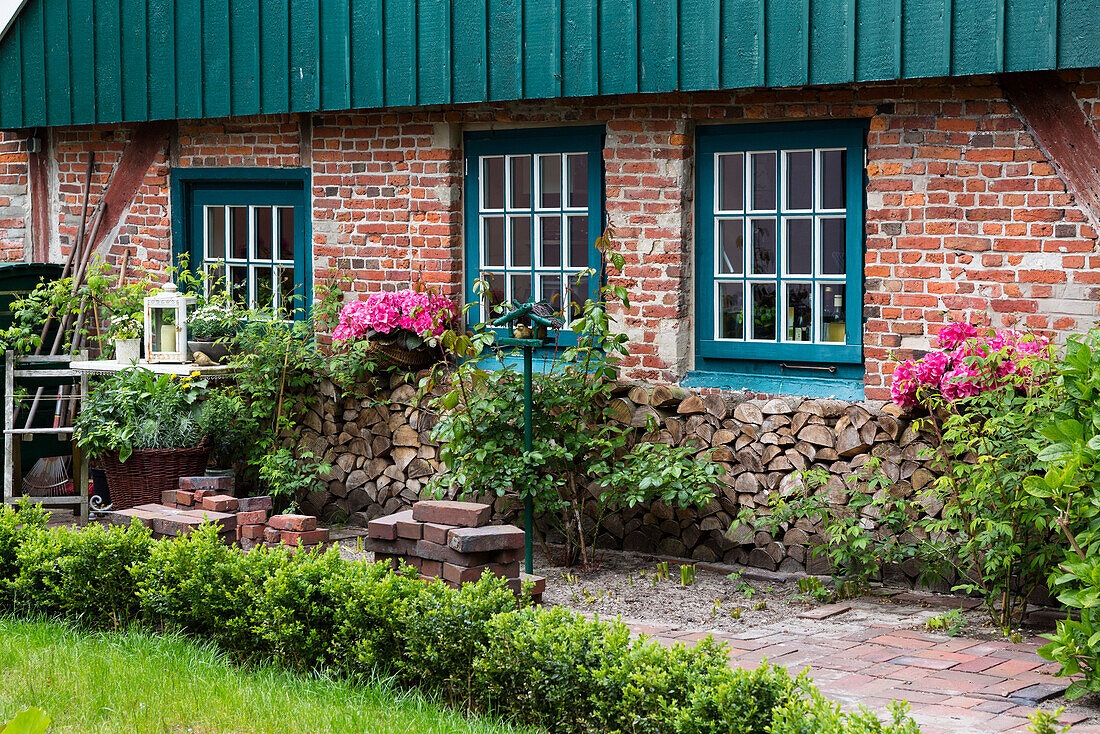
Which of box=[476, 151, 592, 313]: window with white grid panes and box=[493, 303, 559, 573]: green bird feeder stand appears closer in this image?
box=[493, 303, 559, 573]: green bird feeder stand

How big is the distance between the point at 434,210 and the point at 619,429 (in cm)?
221

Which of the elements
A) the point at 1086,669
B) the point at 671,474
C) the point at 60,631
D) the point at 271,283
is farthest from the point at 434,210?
the point at 1086,669

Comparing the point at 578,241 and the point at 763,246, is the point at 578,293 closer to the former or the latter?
the point at 578,241

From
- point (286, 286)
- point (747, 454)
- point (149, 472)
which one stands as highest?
point (286, 286)

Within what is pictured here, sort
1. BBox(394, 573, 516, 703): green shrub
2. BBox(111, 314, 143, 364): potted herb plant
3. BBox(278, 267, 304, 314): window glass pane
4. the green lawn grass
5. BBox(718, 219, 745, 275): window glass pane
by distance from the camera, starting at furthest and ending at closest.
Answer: BBox(278, 267, 304, 314): window glass pane < BBox(111, 314, 143, 364): potted herb plant < BBox(718, 219, 745, 275): window glass pane < BBox(394, 573, 516, 703): green shrub < the green lawn grass

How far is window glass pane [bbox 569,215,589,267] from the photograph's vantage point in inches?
322

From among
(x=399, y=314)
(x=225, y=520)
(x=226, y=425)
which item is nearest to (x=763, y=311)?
(x=399, y=314)

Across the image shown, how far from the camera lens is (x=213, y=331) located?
902 cm

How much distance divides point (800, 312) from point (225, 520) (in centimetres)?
349

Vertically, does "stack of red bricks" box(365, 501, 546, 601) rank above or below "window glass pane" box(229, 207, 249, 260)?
below

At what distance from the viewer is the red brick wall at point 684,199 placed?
653 centimetres

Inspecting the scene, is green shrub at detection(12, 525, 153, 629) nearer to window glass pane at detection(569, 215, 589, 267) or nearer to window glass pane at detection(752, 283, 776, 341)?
window glass pane at detection(569, 215, 589, 267)

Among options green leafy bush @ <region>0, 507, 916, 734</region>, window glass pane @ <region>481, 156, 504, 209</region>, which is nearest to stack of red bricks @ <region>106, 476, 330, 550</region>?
green leafy bush @ <region>0, 507, 916, 734</region>

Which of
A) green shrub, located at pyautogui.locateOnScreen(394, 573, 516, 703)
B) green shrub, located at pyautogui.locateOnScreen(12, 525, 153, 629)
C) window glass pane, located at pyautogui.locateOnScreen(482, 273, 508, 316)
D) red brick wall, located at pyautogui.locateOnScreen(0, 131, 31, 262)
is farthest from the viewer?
red brick wall, located at pyautogui.locateOnScreen(0, 131, 31, 262)
